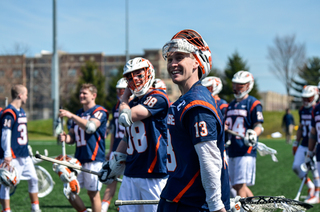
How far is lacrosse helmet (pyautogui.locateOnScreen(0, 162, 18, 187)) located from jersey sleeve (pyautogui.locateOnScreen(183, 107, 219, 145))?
4716mm

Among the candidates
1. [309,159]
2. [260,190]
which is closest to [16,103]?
[309,159]

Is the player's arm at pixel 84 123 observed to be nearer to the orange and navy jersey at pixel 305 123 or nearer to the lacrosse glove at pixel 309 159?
the lacrosse glove at pixel 309 159

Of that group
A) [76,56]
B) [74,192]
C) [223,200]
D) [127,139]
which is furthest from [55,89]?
[76,56]

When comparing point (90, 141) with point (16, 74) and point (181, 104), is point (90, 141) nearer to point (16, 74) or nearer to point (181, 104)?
point (181, 104)

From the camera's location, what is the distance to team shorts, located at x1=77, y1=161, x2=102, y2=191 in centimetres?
626

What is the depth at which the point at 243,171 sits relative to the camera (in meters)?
6.56

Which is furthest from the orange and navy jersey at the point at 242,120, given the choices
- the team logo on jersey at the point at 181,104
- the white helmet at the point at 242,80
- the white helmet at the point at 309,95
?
the team logo on jersey at the point at 181,104

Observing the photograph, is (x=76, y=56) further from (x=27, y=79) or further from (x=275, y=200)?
(x=275, y=200)

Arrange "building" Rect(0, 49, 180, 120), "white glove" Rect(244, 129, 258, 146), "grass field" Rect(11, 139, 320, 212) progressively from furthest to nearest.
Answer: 1. "building" Rect(0, 49, 180, 120)
2. "grass field" Rect(11, 139, 320, 212)
3. "white glove" Rect(244, 129, 258, 146)

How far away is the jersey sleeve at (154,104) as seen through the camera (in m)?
4.10

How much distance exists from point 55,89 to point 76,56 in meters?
41.0

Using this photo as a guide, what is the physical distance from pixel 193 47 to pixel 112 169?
2091 millimetres

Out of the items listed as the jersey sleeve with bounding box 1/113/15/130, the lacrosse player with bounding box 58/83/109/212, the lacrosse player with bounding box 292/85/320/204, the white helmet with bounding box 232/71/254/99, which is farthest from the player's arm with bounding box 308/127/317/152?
the jersey sleeve with bounding box 1/113/15/130

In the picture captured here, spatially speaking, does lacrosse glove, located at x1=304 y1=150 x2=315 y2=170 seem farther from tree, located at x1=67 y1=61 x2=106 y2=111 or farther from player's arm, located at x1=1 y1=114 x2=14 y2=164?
tree, located at x1=67 y1=61 x2=106 y2=111
